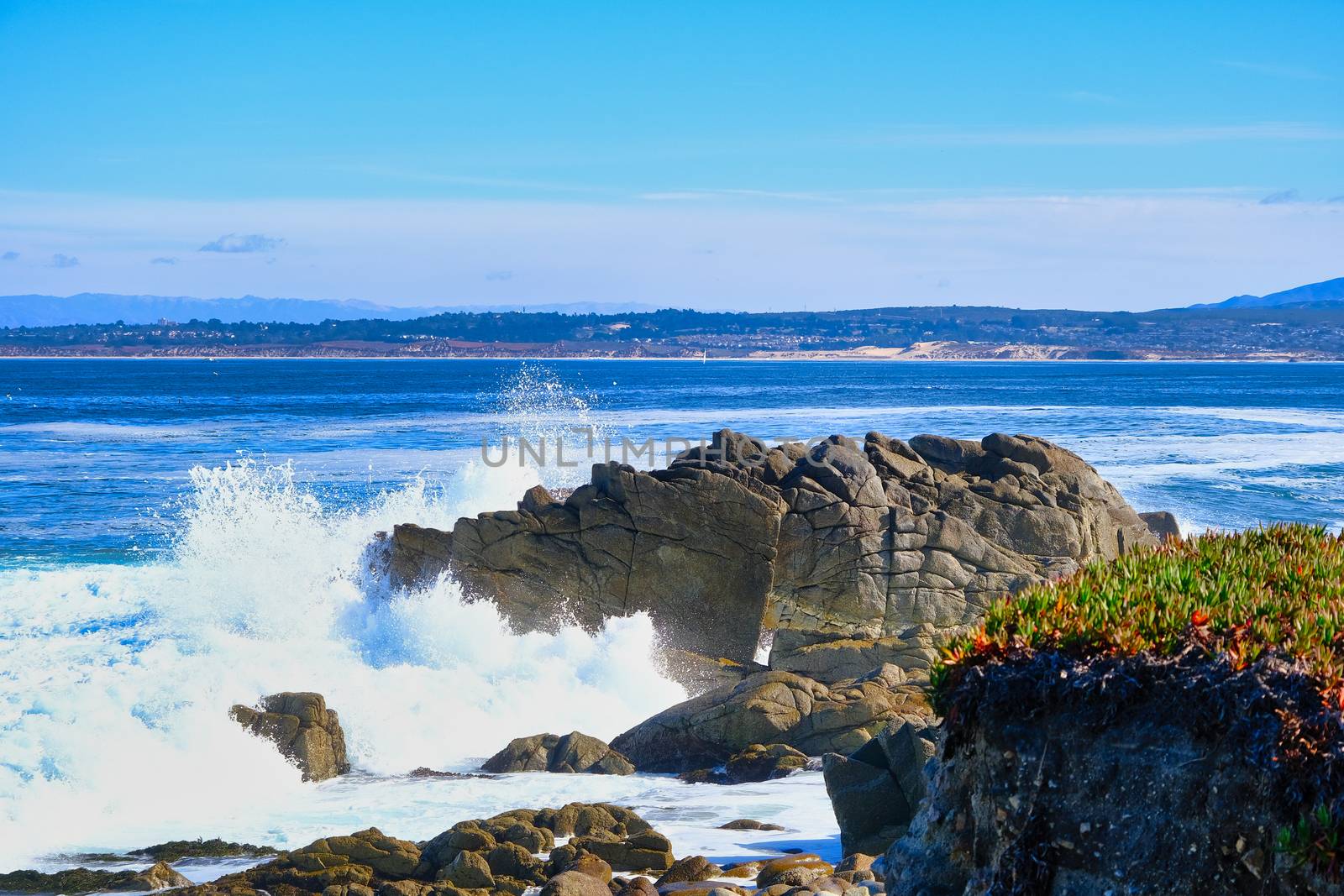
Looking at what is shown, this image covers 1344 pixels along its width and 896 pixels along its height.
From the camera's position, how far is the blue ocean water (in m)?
36.9

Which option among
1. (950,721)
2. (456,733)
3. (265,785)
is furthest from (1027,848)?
(456,733)

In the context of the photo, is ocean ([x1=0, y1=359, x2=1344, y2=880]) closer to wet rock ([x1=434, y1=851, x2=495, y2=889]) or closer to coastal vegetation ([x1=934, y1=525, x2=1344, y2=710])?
wet rock ([x1=434, y1=851, x2=495, y2=889])

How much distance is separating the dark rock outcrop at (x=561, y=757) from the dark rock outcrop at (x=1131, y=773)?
890 centimetres

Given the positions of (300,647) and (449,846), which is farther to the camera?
(300,647)

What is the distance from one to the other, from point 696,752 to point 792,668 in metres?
3.17

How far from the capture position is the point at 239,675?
59.4 ft

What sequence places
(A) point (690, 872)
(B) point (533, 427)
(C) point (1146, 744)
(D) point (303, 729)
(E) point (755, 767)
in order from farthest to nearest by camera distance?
(B) point (533, 427) → (D) point (303, 729) → (E) point (755, 767) → (A) point (690, 872) → (C) point (1146, 744)

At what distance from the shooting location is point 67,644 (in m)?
21.0

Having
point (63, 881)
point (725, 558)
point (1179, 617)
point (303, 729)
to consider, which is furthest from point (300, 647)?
point (1179, 617)

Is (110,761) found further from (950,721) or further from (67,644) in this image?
(950,721)

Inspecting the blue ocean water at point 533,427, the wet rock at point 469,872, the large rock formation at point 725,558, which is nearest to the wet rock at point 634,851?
the wet rock at point 469,872

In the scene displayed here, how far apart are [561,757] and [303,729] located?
3.27 m

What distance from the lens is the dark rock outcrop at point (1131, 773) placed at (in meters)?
5.69

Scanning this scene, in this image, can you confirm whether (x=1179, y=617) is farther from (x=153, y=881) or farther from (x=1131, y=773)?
(x=153, y=881)
